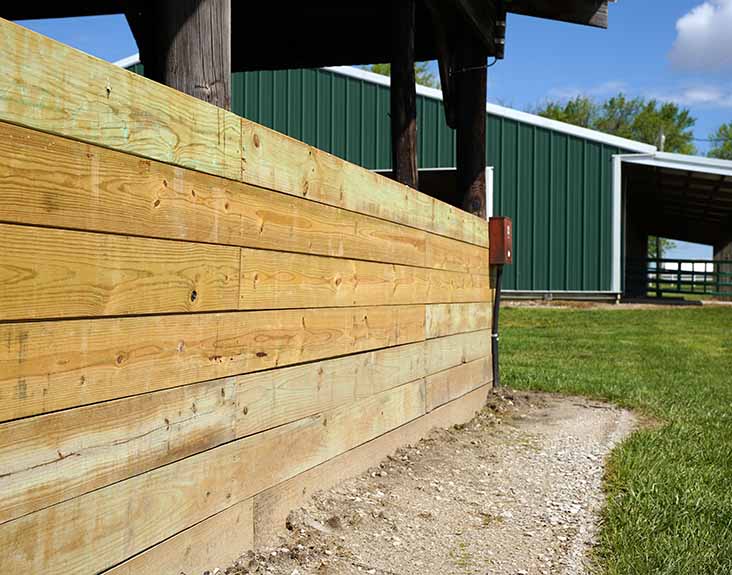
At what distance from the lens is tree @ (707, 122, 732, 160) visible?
190ft

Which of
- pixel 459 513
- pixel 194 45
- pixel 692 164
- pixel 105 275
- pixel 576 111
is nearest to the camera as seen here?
pixel 105 275

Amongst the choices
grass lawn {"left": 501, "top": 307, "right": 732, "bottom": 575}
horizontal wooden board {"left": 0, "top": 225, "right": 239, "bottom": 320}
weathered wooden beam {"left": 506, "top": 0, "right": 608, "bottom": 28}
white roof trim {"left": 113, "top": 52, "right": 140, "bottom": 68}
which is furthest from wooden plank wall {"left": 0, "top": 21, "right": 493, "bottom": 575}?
white roof trim {"left": 113, "top": 52, "right": 140, "bottom": 68}

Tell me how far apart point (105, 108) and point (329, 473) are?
1879mm

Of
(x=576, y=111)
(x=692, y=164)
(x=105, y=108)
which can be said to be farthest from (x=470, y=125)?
(x=576, y=111)

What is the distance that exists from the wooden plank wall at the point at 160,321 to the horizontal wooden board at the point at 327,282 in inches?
0.4

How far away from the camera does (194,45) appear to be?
2.73m

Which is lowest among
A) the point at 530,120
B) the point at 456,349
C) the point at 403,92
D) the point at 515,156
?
the point at 456,349

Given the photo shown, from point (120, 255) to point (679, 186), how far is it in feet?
58.0

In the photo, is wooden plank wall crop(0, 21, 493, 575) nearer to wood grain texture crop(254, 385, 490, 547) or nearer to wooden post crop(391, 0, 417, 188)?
wood grain texture crop(254, 385, 490, 547)

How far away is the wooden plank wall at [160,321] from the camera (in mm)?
1868

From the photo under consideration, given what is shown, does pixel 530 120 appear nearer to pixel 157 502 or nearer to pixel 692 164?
pixel 692 164

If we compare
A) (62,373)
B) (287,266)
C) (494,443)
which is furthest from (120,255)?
(494,443)

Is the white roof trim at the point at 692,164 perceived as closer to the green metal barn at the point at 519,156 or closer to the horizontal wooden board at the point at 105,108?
the green metal barn at the point at 519,156

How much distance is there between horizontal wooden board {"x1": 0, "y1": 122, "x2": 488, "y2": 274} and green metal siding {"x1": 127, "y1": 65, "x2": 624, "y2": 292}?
46.7ft
